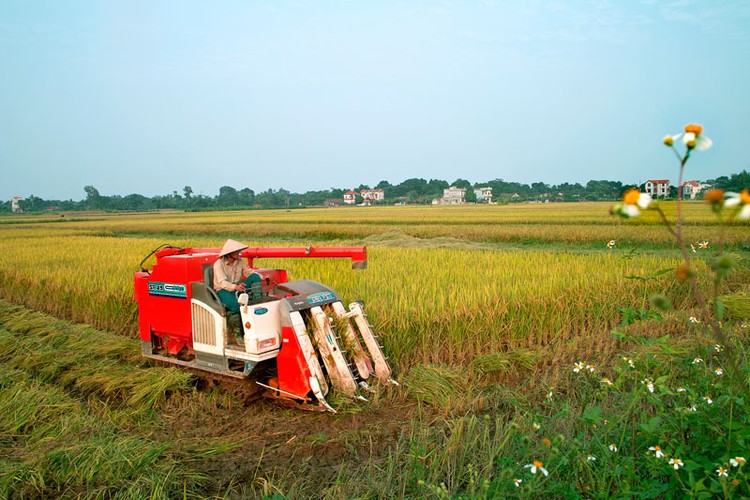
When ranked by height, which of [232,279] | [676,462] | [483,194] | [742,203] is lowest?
[676,462]

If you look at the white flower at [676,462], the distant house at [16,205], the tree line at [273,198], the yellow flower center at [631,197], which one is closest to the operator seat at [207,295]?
the white flower at [676,462]

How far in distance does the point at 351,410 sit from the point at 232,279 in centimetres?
175

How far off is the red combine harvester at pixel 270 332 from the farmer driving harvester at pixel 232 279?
7 cm

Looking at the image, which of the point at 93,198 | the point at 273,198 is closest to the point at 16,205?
the point at 93,198

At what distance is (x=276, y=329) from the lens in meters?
4.62

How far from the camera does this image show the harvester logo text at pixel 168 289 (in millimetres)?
5148

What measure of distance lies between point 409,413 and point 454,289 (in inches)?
100

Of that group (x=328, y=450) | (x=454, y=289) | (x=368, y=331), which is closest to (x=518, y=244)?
(x=454, y=289)

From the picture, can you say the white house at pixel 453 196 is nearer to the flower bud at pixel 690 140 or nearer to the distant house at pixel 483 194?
the distant house at pixel 483 194

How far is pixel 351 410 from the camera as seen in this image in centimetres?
435

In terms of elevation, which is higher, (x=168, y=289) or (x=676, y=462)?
(x=168, y=289)

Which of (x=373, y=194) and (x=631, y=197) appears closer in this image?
(x=631, y=197)

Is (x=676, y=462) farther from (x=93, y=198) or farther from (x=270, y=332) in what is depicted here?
(x=93, y=198)

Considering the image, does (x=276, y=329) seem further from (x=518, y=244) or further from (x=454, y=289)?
(x=518, y=244)
